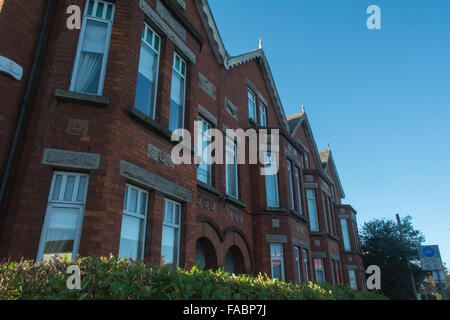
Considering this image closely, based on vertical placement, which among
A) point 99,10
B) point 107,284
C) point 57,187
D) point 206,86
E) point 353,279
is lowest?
point 107,284

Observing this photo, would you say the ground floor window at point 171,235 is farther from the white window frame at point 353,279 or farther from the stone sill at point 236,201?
the white window frame at point 353,279

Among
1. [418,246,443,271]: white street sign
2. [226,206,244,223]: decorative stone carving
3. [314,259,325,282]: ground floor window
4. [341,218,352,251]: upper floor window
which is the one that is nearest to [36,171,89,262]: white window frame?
[226,206,244,223]: decorative stone carving

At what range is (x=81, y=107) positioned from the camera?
5758mm

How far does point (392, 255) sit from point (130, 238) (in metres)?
29.2

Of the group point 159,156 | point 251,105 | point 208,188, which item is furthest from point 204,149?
point 251,105

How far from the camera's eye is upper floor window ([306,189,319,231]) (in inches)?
769

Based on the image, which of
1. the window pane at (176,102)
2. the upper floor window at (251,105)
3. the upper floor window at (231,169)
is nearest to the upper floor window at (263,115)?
the upper floor window at (251,105)

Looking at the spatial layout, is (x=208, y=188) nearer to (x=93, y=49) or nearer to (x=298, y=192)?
(x=93, y=49)

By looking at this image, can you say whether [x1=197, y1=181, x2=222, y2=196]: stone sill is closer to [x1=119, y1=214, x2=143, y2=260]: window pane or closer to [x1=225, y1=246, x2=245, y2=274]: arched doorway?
[x1=225, y1=246, x2=245, y2=274]: arched doorway

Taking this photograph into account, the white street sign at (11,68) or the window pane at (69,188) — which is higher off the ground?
the white street sign at (11,68)

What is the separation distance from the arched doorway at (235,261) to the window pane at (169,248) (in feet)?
15.0

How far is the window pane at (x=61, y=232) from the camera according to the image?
5004 millimetres

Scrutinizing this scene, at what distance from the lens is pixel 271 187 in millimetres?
13617
